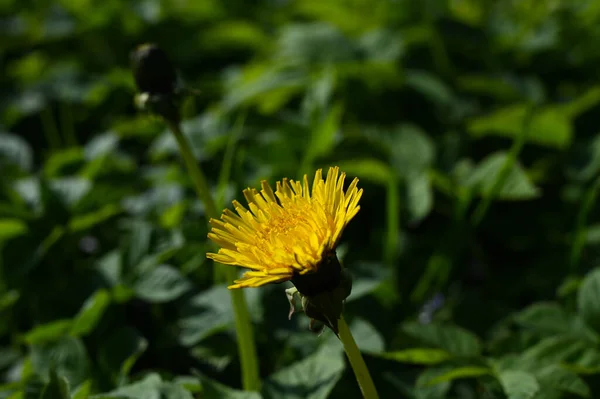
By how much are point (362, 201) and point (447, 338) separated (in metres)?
0.78

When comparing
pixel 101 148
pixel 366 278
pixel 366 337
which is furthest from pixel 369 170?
pixel 101 148

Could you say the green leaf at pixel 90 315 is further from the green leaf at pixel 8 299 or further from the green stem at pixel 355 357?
the green stem at pixel 355 357

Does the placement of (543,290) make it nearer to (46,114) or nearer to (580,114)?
(580,114)

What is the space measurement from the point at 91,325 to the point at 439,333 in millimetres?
797

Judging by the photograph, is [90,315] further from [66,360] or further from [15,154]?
[15,154]

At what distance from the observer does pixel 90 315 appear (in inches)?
66.6

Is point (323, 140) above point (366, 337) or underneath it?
above

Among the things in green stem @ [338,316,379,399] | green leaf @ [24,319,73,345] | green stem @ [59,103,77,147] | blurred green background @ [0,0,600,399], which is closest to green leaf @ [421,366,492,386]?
blurred green background @ [0,0,600,399]

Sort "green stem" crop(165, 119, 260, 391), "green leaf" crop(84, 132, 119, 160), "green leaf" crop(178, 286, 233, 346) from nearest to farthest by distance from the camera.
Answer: "green stem" crop(165, 119, 260, 391), "green leaf" crop(178, 286, 233, 346), "green leaf" crop(84, 132, 119, 160)

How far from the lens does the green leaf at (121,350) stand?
62.1 inches

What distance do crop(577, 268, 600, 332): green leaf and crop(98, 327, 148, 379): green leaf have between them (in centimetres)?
95

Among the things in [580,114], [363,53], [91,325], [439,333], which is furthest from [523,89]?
[91,325]

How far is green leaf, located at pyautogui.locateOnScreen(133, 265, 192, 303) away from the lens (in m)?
1.72

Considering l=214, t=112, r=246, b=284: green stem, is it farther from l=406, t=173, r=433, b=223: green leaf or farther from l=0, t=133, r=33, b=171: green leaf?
l=0, t=133, r=33, b=171: green leaf
